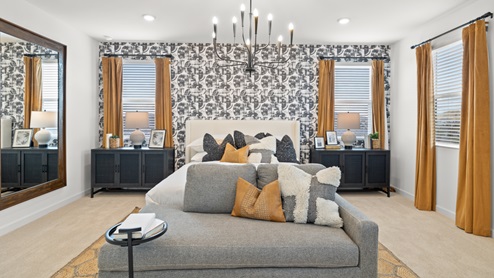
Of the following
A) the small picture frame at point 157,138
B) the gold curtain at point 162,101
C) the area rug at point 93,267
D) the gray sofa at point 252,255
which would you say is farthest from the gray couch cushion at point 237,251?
the gold curtain at point 162,101

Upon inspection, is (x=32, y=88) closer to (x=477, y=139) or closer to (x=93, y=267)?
(x=93, y=267)

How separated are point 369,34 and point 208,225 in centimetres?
420

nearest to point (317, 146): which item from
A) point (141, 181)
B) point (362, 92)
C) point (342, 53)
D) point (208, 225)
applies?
point (362, 92)

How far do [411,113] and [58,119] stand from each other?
5.35 m

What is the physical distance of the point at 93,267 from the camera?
2.52m

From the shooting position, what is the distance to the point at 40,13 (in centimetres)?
391

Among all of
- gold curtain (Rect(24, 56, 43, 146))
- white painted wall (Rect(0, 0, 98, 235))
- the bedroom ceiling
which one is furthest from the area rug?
the bedroom ceiling

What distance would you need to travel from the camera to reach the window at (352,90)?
223 inches

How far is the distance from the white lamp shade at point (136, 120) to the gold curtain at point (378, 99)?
160 inches

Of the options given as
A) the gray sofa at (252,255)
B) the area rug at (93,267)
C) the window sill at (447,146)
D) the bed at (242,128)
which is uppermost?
the bed at (242,128)

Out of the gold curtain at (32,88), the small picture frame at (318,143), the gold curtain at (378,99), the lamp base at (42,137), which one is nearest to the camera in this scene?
the gold curtain at (32,88)

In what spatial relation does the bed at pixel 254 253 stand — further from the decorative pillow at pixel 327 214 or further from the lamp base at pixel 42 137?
the lamp base at pixel 42 137

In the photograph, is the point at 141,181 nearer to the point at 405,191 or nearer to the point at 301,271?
the point at 301,271

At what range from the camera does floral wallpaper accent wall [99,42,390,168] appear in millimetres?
5473
